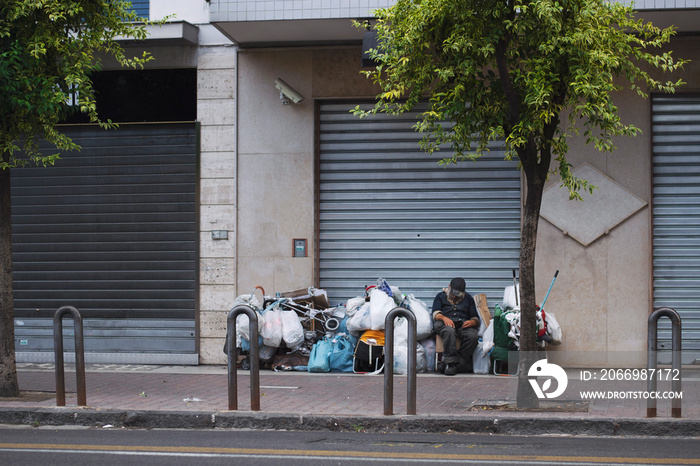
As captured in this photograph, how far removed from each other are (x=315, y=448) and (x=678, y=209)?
7.50m

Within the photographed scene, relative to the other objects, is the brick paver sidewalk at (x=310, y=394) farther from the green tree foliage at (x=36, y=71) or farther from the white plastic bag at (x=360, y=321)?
the green tree foliage at (x=36, y=71)

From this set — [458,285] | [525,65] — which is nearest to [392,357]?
[525,65]

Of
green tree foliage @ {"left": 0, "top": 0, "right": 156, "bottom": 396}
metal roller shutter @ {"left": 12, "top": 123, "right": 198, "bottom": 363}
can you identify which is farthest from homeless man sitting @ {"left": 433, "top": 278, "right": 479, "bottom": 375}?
green tree foliage @ {"left": 0, "top": 0, "right": 156, "bottom": 396}

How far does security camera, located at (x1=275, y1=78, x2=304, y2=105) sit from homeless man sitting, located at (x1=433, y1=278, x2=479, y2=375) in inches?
143

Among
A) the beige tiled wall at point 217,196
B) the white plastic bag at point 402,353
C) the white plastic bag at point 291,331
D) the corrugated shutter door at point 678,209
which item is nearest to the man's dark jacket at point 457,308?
the white plastic bag at point 402,353

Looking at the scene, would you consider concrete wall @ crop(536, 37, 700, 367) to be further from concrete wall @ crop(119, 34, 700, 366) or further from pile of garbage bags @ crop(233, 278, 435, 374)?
concrete wall @ crop(119, 34, 700, 366)

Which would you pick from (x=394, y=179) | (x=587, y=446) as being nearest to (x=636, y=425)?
(x=587, y=446)

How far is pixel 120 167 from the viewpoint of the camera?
12336 millimetres

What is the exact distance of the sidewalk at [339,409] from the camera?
23.1 ft

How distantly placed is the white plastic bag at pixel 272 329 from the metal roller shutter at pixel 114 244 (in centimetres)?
164

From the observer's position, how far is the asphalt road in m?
5.81

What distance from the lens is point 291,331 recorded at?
11.0 meters

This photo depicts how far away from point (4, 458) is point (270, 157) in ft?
22.6

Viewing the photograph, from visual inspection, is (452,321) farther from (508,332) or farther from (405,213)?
(405,213)
